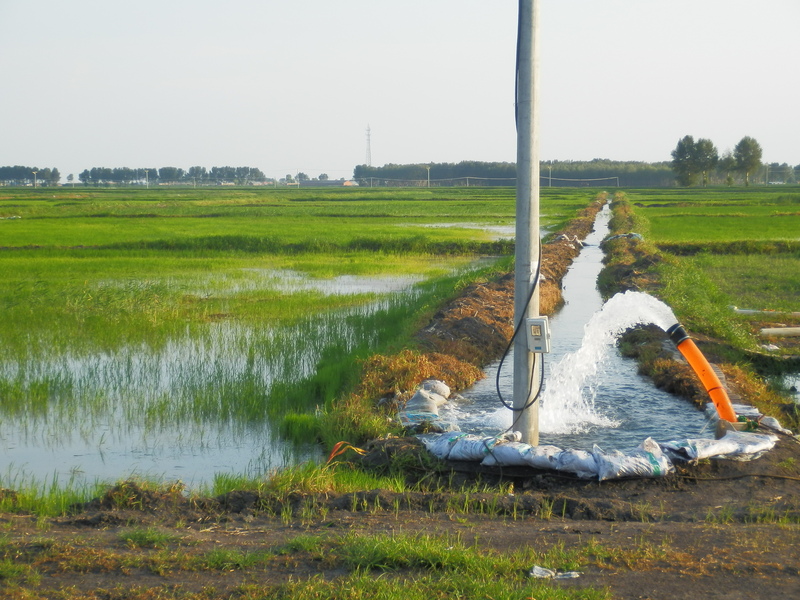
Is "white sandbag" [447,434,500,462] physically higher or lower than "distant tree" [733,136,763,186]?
lower

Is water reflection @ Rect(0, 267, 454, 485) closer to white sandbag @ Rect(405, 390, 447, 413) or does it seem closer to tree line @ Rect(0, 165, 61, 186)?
white sandbag @ Rect(405, 390, 447, 413)

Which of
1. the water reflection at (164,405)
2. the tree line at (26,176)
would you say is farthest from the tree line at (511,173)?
the water reflection at (164,405)

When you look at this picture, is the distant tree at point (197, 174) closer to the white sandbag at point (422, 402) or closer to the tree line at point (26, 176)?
the tree line at point (26, 176)

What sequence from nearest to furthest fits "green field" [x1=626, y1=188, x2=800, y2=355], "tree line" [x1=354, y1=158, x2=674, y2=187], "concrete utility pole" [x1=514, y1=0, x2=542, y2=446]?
1. "concrete utility pole" [x1=514, y1=0, x2=542, y2=446]
2. "green field" [x1=626, y1=188, x2=800, y2=355]
3. "tree line" [x1=354, y1=158, x2=674, y2=187]

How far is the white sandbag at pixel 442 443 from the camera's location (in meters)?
5.41

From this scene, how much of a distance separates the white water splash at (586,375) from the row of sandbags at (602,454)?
146 centimetres

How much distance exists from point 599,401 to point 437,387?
156 centimetres

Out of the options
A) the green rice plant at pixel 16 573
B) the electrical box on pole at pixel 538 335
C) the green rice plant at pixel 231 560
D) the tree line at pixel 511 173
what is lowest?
the green rice plant at pixel 231 560

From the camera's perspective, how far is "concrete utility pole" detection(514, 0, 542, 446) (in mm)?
4855

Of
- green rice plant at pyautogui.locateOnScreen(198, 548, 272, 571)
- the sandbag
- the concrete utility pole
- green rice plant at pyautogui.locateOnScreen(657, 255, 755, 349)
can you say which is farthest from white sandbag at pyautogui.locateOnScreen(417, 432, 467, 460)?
green rice plant at pyautogui.locateOnScreen(657, 255, 755, 349)

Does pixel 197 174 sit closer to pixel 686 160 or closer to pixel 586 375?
pixel 686 160

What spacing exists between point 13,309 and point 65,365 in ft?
13.2

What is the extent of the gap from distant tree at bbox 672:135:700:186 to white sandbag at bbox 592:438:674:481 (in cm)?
9855

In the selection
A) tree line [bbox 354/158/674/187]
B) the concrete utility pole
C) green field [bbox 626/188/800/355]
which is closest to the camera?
the concrete utility pole
